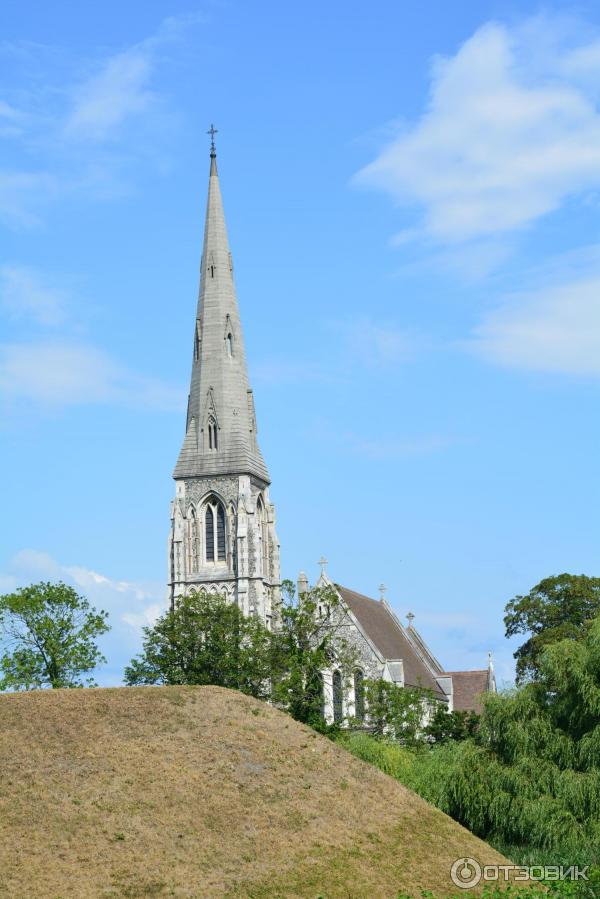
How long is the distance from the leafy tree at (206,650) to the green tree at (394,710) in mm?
5639

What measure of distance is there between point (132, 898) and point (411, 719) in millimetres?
29456

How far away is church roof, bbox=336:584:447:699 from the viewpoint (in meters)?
74.6

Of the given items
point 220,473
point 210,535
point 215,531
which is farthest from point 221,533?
point 220,473

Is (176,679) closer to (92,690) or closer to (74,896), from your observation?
(92,690)

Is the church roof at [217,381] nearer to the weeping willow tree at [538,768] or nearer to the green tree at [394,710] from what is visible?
the green tree at [394,710]

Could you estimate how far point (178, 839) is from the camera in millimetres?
28547

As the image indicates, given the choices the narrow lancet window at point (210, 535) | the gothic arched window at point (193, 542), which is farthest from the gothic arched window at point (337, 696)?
the gothic arched window at point (193, 542)

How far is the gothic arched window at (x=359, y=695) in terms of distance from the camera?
193ft

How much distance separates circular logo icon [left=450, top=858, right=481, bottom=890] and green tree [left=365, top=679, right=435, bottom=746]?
22576 millimetres

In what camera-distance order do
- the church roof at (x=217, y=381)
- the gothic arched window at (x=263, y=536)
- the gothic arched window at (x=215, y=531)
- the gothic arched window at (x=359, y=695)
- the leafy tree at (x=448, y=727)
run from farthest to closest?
1. the church roof at (x=217, y=381)
2. the gothic arched window at (x=263, y=536)
3. the gothic arched window at (x=215, y=531)
4. the gothic arched window at (x=359, y=695)
5. the leafy tree at (x=448, y=727)

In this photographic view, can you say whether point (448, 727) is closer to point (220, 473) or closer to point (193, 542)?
point (193, 542)

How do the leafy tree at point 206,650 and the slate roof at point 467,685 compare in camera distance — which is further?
the slate roof at point 467,685

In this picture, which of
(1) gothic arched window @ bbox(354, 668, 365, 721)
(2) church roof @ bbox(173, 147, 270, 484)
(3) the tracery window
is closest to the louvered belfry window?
(2) church roof @ bbox(173, 147, 270, 484)

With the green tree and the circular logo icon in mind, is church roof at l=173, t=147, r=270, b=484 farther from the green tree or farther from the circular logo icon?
the circular logo icon
